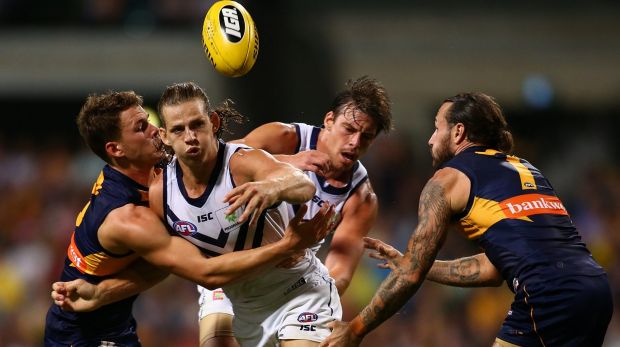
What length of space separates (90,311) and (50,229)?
6.54m

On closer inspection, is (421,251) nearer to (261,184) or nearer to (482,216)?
(482,216)

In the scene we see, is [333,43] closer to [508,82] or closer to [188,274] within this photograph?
[508,82]

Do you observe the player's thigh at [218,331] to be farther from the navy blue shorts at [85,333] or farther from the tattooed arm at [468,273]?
the tattooed arm at [468,273]

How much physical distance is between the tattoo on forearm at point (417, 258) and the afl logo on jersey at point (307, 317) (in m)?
0.40

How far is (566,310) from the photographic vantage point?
5328 millimetres

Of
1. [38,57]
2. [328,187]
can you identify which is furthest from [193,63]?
[328,187]

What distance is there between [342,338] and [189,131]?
1.46 meters

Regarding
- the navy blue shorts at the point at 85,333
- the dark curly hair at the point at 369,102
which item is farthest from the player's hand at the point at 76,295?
the dark curly hair at the point at 369,102

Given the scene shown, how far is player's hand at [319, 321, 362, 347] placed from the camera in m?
5.72

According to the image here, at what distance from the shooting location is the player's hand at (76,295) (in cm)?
611

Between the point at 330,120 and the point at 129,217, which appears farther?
the point at 330,120

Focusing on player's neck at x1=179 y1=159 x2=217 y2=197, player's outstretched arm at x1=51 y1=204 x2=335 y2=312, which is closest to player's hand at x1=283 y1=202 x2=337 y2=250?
player's outstretched arm at x1=51 y1=204 x2=335 y2=312

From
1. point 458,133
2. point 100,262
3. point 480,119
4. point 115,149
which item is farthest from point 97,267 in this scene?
point 480,119

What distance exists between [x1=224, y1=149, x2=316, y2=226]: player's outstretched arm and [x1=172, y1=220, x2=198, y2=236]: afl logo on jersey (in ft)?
0.86
